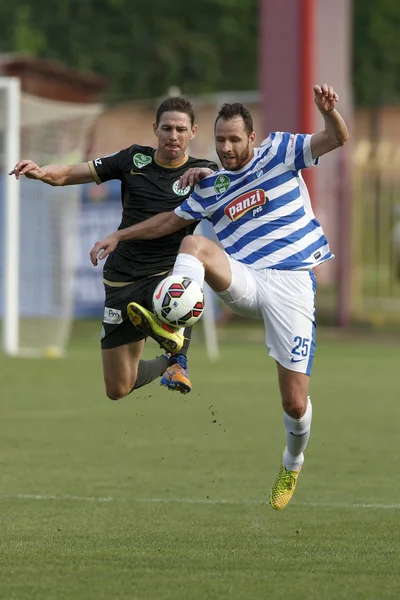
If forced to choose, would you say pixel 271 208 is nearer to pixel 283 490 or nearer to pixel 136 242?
pixel 136 242

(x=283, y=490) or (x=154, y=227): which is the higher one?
(x=154, y=227)

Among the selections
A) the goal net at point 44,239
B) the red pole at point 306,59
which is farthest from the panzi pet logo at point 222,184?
the red pole at point 306,59

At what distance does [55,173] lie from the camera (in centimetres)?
898

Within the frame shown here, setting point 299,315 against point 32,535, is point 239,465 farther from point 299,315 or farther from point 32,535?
point 32,535

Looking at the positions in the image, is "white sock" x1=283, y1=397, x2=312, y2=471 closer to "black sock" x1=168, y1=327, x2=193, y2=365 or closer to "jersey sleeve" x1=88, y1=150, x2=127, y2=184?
"black sock" x1=168, y1=327, x2=193, y2=365

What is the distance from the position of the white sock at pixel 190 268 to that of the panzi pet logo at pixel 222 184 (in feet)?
2.58

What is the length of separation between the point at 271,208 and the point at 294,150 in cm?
36

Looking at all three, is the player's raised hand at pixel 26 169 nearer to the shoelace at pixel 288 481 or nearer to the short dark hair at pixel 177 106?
the short dark hair at pixel 177 106

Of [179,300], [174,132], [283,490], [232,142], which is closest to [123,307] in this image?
[174,132]

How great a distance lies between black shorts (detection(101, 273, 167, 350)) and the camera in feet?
30.9

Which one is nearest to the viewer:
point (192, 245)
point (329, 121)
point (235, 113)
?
point (192, 245)

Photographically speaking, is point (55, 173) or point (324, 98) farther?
point (55, 173)

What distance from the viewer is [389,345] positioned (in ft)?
73.6

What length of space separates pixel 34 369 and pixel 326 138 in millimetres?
9778
